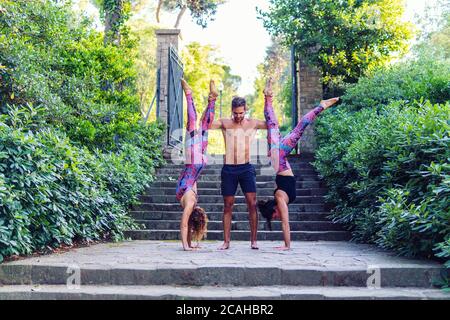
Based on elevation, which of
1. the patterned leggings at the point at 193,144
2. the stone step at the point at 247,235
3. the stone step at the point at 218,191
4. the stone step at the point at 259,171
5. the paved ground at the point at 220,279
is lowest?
the stone step at the point at 247,235

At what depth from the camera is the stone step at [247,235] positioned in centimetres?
702

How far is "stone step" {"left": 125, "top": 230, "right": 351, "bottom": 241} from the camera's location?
7.02 meters

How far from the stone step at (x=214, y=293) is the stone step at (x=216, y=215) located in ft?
11.5

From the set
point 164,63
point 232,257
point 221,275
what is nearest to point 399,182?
point 232,257

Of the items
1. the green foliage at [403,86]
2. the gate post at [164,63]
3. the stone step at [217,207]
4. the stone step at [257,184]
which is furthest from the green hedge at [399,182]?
the gate post at [164,63]

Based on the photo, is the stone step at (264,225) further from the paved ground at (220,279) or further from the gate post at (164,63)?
the gate post at (164,63)

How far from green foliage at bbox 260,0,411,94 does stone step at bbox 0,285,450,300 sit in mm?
7477

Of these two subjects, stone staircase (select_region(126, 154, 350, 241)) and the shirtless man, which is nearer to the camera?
the shirtless man

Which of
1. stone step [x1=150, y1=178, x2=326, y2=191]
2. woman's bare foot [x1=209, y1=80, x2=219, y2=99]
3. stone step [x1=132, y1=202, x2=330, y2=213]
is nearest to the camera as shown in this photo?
woman's bare foot [x1=209, y1=80, x2=219, y2=99]

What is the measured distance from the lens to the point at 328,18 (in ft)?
34.8

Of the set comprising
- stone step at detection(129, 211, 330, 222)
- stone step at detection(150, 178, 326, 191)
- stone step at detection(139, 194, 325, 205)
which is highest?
stone step at detection(150, 178, 326, 191)

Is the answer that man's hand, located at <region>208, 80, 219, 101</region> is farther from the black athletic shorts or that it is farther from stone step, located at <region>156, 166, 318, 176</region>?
stone step, located at <region>156, 166, 318, 176</region>

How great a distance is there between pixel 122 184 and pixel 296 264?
379 centimetres

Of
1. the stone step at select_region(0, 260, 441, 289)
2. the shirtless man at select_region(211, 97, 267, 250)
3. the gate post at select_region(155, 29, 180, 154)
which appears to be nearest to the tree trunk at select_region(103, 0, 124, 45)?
the gate post at select_region(155, 29, 180, 154)
